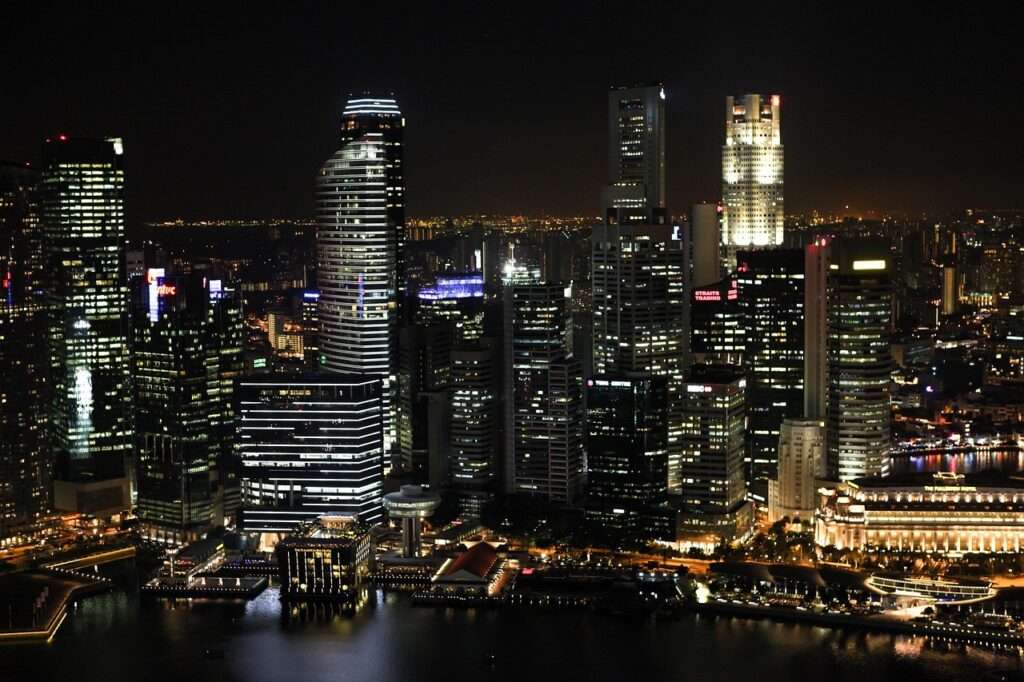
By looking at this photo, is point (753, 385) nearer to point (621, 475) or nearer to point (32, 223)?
point (621, 475)

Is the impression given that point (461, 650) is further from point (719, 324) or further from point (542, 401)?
point (719, 324)

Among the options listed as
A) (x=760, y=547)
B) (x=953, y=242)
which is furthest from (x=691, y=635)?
(x=953, y=242)

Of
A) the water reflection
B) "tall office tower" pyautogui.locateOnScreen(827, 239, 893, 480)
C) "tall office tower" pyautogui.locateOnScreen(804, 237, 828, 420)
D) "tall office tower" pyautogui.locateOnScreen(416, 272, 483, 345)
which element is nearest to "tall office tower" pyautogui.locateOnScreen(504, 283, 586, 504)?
"tall office tower" pyautogui.locateOnScreen(416, 272, 483, 345)

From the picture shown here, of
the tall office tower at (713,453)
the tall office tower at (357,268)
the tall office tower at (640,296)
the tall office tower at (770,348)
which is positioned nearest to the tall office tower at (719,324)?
the tall office tower at (770,348)

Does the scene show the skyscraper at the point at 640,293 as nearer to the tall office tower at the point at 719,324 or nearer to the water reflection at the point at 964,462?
the tall office tower at the point at 719,324

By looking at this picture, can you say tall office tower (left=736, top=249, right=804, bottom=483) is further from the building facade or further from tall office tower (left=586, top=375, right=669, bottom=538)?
tall office tower (left=586, top=375, right=669, bottom=538)

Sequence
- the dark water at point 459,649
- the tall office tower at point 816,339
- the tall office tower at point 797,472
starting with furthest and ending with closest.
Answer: the tall office tower at point 816,339
the tall office tower at point 797,472
the dark water at point 459,649

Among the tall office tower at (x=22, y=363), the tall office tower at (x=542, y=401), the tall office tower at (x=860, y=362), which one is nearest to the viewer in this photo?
the tall office tower at (x=22, y=363)

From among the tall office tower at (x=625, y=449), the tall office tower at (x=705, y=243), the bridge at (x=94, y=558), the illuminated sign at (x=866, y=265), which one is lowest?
the bridge at (x=94, y=558)
